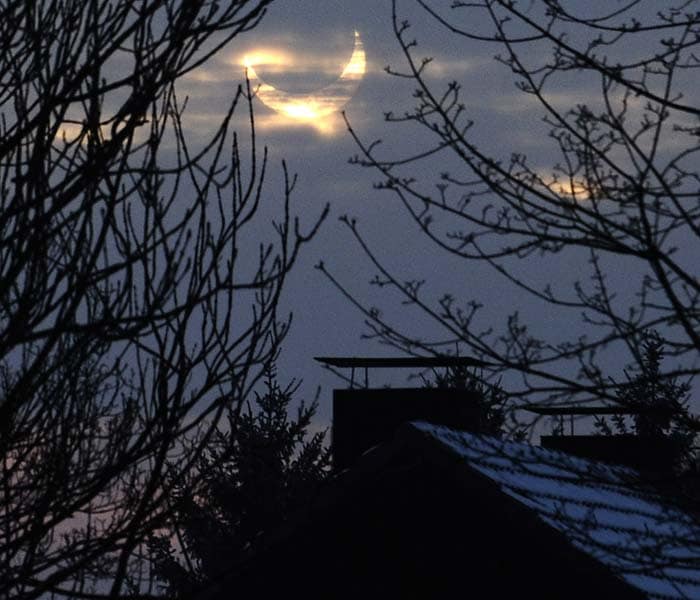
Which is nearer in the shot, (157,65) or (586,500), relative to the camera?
(157,65)

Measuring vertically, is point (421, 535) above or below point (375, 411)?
below

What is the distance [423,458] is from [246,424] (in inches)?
875

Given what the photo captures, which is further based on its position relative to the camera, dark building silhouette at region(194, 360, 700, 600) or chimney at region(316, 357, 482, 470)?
chimney at region(316, 357, 482, 470)

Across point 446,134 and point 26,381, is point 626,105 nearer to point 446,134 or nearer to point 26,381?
point 446,134

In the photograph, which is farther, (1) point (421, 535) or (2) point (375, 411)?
(2) point (375, 411)

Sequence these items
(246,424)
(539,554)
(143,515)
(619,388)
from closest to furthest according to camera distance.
A: 1. (143,515)
2. (619,388)
3. (539,554)
4. (246,424)

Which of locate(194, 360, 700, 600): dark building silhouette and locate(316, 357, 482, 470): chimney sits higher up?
locate(316, 357, 482, 470): chimney

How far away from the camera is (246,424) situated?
35406mm

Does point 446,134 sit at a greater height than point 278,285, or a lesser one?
greater

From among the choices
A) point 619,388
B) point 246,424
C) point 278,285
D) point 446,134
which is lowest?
point 619,388

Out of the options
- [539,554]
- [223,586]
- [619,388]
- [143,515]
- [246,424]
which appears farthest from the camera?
[246,424]

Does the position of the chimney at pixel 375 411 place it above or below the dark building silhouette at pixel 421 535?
above

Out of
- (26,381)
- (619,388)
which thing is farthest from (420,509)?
(26,381)

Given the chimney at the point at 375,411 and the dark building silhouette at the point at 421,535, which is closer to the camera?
the dark building silhouette at the point at 421,535
